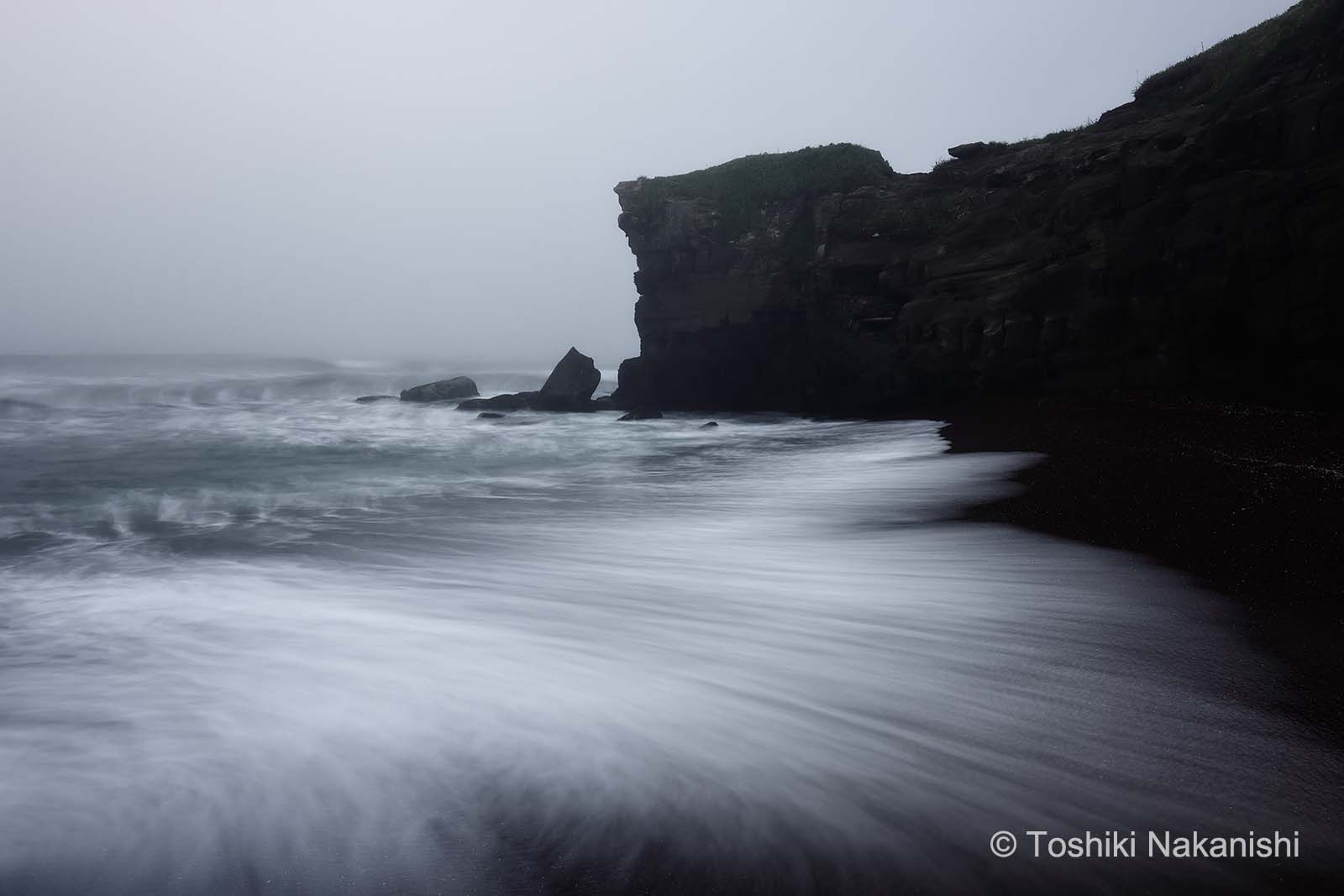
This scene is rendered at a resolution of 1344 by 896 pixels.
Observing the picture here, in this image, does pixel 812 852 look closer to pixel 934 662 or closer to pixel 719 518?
pixel 934 662

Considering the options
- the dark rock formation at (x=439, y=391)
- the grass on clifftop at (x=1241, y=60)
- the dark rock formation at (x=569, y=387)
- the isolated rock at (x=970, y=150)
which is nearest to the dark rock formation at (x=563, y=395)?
the dark rock formation at (x=569, y=387)

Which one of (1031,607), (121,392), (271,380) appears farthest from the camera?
(271,380)

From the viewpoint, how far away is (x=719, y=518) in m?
8.93

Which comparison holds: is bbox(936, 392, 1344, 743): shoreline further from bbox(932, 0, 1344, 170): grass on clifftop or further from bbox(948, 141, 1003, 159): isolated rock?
bbox(948, 141, 1003, 159): isolated rock

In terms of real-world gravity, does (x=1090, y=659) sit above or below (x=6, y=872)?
above

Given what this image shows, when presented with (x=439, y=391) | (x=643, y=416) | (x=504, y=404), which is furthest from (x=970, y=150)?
(x=439, y=391)

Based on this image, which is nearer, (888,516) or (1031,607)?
(1031,607)

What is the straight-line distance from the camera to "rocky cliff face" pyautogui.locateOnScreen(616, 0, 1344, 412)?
12.2 meters

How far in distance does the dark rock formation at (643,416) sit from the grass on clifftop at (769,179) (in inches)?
269

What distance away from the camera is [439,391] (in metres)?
31.7

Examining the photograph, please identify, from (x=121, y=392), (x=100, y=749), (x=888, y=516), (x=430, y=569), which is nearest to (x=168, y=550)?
(x=430, y=569)

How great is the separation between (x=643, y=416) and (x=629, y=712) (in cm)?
1995

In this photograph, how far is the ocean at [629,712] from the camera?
2.46 meters

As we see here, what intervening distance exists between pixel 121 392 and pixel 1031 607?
37984mm
